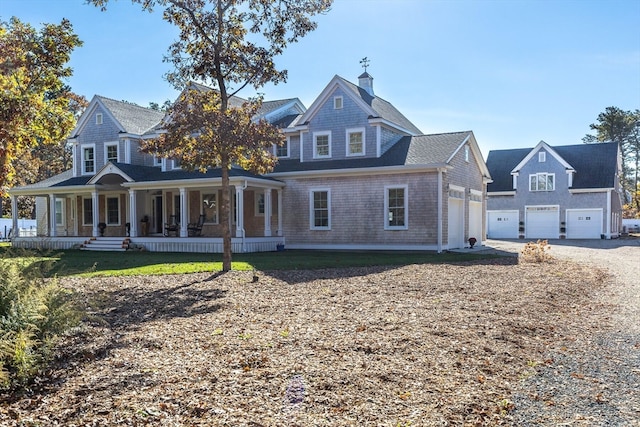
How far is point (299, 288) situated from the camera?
10.6 meters

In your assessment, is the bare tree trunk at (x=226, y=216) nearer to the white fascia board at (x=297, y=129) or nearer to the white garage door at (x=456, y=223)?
the white fascia board at (x=297, y=129)

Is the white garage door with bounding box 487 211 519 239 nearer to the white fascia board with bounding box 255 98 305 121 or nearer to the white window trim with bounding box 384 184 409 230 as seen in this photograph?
the white fascia board with bounding box 255 98 305 121

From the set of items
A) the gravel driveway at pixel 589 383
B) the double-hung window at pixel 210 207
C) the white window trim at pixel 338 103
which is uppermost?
the white window trim at pixel 338 103

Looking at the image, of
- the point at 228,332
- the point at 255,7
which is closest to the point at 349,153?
the point at 255,7

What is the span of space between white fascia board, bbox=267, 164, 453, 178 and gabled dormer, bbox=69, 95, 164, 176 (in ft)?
27.7

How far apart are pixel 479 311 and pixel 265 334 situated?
3541 millimetres

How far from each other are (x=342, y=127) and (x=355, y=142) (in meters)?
0.85

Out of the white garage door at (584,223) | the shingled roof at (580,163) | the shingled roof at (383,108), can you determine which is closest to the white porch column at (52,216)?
the shingled roof at (383,108)

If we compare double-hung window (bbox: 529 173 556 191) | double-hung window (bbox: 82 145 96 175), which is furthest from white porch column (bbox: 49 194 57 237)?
double-hung window (bbox: 529 173 556 191)

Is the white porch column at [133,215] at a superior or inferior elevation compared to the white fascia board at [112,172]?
inferior

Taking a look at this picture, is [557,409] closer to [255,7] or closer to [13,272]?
[13,272]

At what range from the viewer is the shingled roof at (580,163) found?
115 feet

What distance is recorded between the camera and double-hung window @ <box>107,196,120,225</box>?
2666 cm

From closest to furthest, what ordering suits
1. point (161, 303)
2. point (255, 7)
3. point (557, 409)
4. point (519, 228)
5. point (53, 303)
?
1. point (557, 409)
2. point (53, 303)
3. point (161, 303)
4. point (255, 7)
5. point (519, 228)
